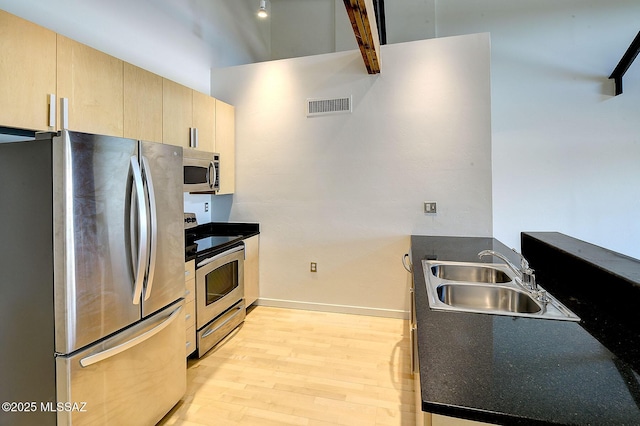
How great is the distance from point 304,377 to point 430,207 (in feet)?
6.47

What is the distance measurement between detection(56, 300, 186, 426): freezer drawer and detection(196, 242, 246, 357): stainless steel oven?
0.50 meters

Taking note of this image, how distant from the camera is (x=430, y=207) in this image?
122 inches

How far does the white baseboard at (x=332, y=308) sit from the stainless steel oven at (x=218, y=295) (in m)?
0.47

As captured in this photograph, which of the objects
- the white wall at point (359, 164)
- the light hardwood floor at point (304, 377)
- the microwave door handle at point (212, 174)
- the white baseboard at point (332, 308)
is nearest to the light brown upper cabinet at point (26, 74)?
the microwave door handle at point (212, 174)

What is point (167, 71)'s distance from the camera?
3.01 m

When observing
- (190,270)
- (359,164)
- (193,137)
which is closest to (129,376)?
(190,270)

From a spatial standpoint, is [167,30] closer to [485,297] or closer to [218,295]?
[218,295]

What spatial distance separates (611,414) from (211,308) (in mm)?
2560

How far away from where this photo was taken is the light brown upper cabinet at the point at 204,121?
2.95 metres

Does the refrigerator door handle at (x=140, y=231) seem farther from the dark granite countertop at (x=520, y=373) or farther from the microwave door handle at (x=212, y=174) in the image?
the dark granite countertop at (x=520, y=373)

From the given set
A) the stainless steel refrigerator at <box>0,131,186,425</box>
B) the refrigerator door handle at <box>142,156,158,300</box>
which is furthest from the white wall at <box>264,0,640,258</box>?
the stainless steel refrigerator at <box>0,131,186,425</box>

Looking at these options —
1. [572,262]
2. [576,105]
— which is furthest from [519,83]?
[572,262]

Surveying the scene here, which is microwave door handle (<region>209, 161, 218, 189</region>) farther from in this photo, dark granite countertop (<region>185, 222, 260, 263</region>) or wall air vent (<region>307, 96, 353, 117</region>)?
wall air vent (<region>307, 96, 353, 117</region>)

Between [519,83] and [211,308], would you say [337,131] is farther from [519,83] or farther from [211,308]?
[519,83]
